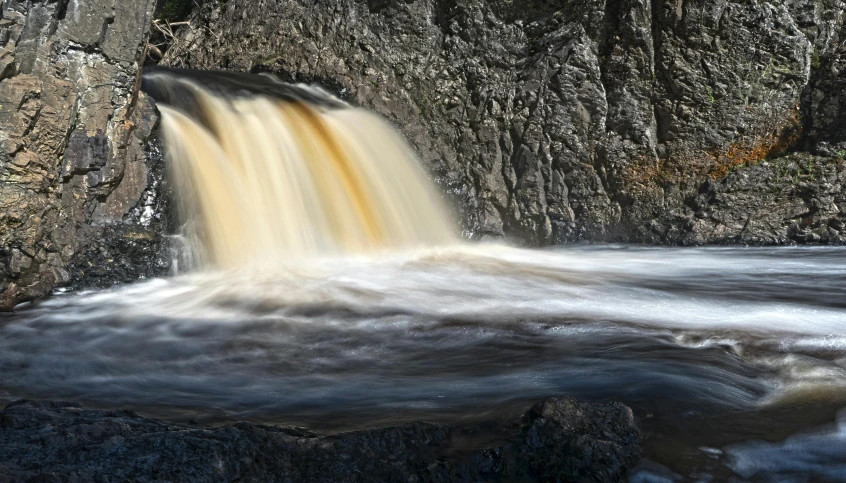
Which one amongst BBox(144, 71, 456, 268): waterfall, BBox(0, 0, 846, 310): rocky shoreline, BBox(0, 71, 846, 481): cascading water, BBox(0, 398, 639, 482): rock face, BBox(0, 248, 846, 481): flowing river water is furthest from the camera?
BBox(0, 0, 846, 310): rocky shoreline

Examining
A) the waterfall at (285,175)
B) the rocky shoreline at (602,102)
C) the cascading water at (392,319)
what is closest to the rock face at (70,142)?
the cascading water at (392,319)

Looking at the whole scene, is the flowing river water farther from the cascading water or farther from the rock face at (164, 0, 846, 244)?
the rock face at (164, 0, 846, 244)

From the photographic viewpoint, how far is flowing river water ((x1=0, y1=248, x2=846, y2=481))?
2861 mm

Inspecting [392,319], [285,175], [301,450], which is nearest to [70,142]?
[285,175]

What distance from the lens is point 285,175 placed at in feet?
23.1

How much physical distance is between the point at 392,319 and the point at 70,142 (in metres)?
2.89

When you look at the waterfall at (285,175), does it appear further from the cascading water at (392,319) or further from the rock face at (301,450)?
the rock face at (301,450)

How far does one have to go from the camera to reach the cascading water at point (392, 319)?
3021 millimetres

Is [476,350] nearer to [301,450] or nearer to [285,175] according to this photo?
[301,450]

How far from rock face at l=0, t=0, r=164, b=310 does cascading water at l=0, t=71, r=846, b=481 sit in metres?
0.32

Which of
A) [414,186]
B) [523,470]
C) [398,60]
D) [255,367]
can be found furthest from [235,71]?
[523,470]

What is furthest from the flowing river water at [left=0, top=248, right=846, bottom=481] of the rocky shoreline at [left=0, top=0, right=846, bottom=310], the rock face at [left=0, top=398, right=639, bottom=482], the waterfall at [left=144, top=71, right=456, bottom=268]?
the rocky shoreline at [left=0, top=0, right=846, bottom=310]

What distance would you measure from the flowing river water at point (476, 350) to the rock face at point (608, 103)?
1.58 m

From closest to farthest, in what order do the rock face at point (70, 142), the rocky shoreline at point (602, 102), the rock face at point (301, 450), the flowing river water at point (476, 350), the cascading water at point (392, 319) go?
1. the rock face at point (301, 450)
2. the flowing river water at point (476, 350)
3. the cascading water at point (392, 319)
4. the rock face at point (70, 142)
5. the rocky shoreline at point (602, 102)
